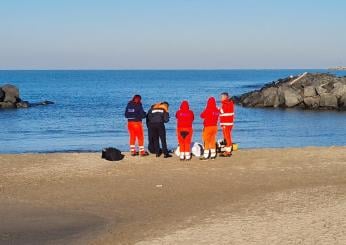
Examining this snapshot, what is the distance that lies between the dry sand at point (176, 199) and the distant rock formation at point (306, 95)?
40.9m

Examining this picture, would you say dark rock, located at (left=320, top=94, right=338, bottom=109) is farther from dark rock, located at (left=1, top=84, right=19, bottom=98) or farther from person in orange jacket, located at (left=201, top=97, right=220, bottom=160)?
person in orange jacket, located at (left=201, top=97, right=220, bottom=160)

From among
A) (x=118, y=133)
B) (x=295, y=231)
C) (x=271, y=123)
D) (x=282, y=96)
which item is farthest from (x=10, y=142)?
(x=282, y=96)

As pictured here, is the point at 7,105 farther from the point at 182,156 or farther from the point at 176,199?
the point at 176,199

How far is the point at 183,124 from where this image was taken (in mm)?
17375

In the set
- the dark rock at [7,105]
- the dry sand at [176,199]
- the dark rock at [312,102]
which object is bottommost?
the dark rock at [7,105]

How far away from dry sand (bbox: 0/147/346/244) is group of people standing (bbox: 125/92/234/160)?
1.48ft

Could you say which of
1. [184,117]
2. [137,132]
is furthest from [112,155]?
[184,117]

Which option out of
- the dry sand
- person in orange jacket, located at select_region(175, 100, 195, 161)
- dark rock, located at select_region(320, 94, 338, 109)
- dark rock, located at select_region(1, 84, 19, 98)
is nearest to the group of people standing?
person in orange jacket, located at select_region(175, 100, 195, 161)

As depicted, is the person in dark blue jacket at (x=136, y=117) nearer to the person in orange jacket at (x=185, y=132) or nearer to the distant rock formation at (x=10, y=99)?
the person in orange jacket at (x=185, y=132)

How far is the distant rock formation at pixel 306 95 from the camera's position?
5847 cm

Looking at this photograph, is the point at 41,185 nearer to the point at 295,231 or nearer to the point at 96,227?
the point at 96,227

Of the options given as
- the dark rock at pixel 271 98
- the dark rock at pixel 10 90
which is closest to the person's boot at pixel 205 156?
the dark rock at pixel 271 98

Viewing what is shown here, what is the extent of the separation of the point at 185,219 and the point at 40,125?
34.6m

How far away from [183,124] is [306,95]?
45.4 meters
